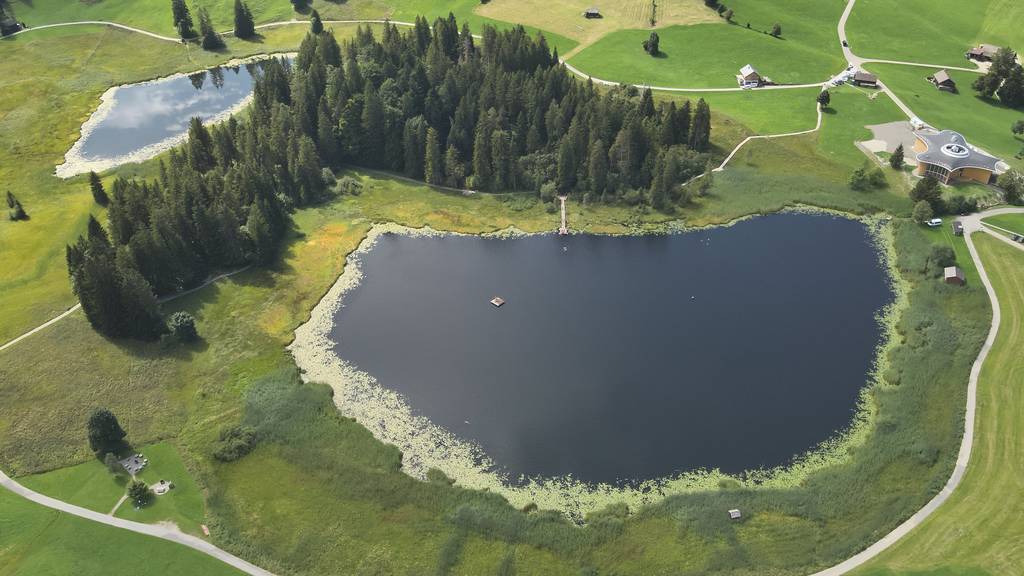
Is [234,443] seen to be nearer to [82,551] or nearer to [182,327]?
[82,551]

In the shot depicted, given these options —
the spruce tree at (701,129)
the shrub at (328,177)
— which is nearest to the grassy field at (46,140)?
the shrub at (328,177)

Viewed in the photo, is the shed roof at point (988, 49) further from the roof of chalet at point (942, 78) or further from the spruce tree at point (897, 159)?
the spruce tree at point (897, 159)

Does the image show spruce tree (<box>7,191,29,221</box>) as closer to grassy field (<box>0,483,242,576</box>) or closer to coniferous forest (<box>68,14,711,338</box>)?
coniferous forest (<box>68,14,711,338</box>)

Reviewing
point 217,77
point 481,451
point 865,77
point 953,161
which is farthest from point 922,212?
point 217,77

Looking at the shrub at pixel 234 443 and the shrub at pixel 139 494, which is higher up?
the shrub at pixel 139 494

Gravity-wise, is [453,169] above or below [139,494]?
above

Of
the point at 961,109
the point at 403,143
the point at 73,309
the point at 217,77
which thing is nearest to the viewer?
the point at 73,309

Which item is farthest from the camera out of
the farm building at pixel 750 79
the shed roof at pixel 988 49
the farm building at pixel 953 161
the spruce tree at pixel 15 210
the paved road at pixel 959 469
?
the shed roof at pixel 988 49
